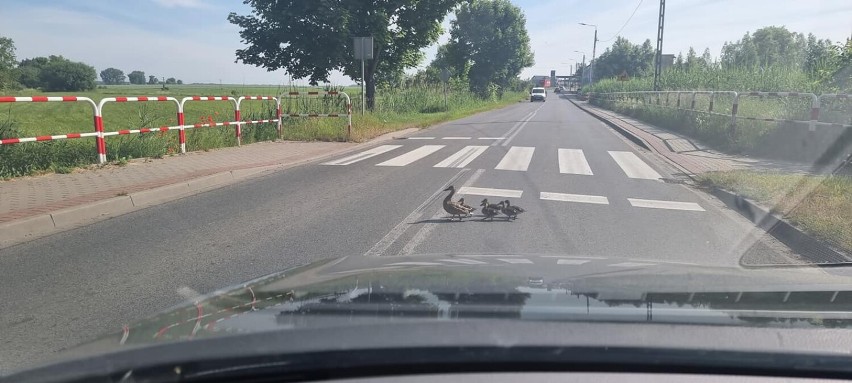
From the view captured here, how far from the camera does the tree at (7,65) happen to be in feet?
107

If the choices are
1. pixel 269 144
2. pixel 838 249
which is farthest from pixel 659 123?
pixel 838 249

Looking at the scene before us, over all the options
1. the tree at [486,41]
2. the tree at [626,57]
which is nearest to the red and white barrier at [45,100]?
the tree at [486,41]

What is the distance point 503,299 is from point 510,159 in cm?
1132

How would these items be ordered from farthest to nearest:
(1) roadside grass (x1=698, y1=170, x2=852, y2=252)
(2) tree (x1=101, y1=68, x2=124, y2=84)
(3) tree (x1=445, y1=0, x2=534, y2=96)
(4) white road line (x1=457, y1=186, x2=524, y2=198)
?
(2) tree (x1=101, y1=68, x2=124, y2=84)
(3) tree (x1=445, y1=0, x2=534, y2=96)
(4) white road line (x1=457, y1=186, x2=524, y2=198)
(1) roadside grass (x1=698, y1=170, x2=852, y2=252)

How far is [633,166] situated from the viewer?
41.1ft

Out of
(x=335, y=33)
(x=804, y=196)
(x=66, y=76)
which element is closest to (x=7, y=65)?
(x=335, y=33)

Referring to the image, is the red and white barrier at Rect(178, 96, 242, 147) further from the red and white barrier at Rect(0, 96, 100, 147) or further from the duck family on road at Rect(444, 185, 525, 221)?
the duck family on road at Rect(444, 185, 525, 221)

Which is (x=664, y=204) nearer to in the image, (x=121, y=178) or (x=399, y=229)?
(x=399, y=229)

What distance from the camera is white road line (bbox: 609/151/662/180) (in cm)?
1120

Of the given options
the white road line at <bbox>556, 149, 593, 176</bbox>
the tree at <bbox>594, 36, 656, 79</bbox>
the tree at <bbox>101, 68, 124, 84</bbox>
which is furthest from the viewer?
the tree at <bbox>101, 68, 124, 84</bbox>

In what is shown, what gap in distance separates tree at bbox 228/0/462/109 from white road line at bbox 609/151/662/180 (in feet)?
44.4

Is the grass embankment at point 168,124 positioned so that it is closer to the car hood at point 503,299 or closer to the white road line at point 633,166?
the white road line at point 633,166

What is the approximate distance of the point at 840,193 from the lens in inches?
309

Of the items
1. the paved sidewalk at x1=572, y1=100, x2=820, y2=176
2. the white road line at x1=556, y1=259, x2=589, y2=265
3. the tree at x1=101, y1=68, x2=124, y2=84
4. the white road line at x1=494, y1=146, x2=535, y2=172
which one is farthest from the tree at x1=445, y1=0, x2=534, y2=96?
the tree at x1=101, y1=68, x2=124, y2=84
